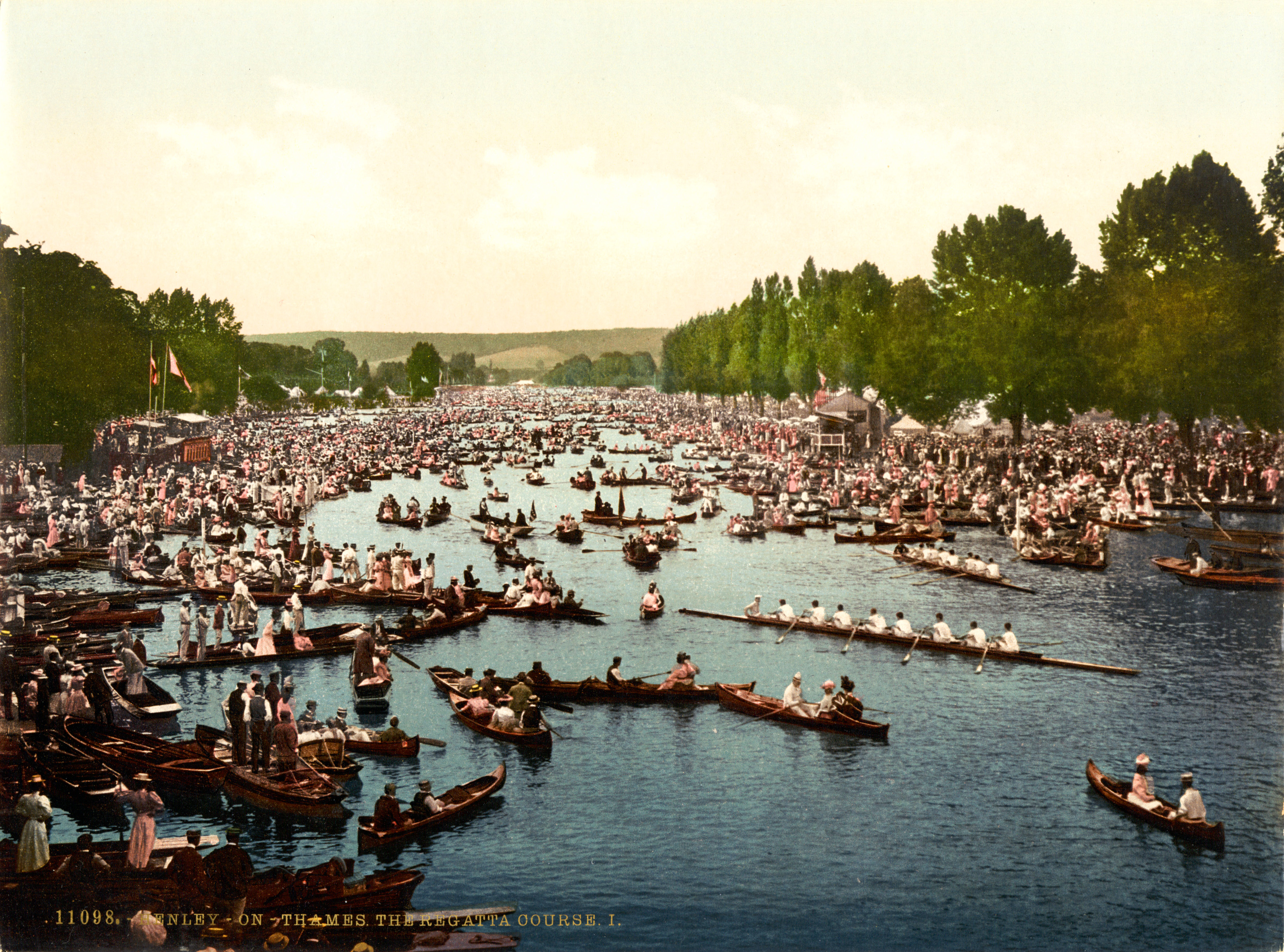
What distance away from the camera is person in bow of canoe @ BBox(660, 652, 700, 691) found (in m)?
35.5

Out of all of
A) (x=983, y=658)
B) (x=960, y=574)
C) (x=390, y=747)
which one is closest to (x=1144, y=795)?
(x=983, y=658)

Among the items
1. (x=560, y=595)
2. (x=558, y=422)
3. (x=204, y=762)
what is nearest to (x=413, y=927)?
(x=204, y=762)

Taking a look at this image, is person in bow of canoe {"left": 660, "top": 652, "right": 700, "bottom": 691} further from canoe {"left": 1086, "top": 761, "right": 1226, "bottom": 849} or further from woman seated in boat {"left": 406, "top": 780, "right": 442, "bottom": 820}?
canoe {"left": 1086, "top": 761, "right": 1226, "bottom": 849}

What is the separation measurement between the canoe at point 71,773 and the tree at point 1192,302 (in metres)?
52.3

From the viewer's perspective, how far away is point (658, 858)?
25.0m

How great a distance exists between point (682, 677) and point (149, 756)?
15911 millimetres

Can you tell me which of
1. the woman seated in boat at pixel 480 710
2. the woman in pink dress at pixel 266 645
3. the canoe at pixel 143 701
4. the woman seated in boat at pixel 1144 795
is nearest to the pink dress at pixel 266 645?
the woman in pink dress at pixel 266 645

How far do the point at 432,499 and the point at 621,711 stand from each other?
1636 inches

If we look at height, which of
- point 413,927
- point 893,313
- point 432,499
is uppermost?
point 893,313

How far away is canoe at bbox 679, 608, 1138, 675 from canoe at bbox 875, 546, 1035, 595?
1102cm

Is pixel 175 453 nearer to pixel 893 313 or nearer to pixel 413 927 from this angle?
pixel 893 313

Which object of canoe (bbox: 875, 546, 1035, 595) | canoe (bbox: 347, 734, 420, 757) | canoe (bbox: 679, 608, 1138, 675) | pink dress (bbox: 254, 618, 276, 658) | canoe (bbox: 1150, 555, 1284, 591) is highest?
canoe (bbox: 1150, 555, 1284, 591)

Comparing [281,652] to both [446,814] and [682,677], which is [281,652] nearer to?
[682,677]

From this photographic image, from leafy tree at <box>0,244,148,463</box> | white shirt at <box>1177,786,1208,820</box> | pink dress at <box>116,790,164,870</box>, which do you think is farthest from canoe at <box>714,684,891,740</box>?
leafy tree at <box>0,244,148,463</box>
